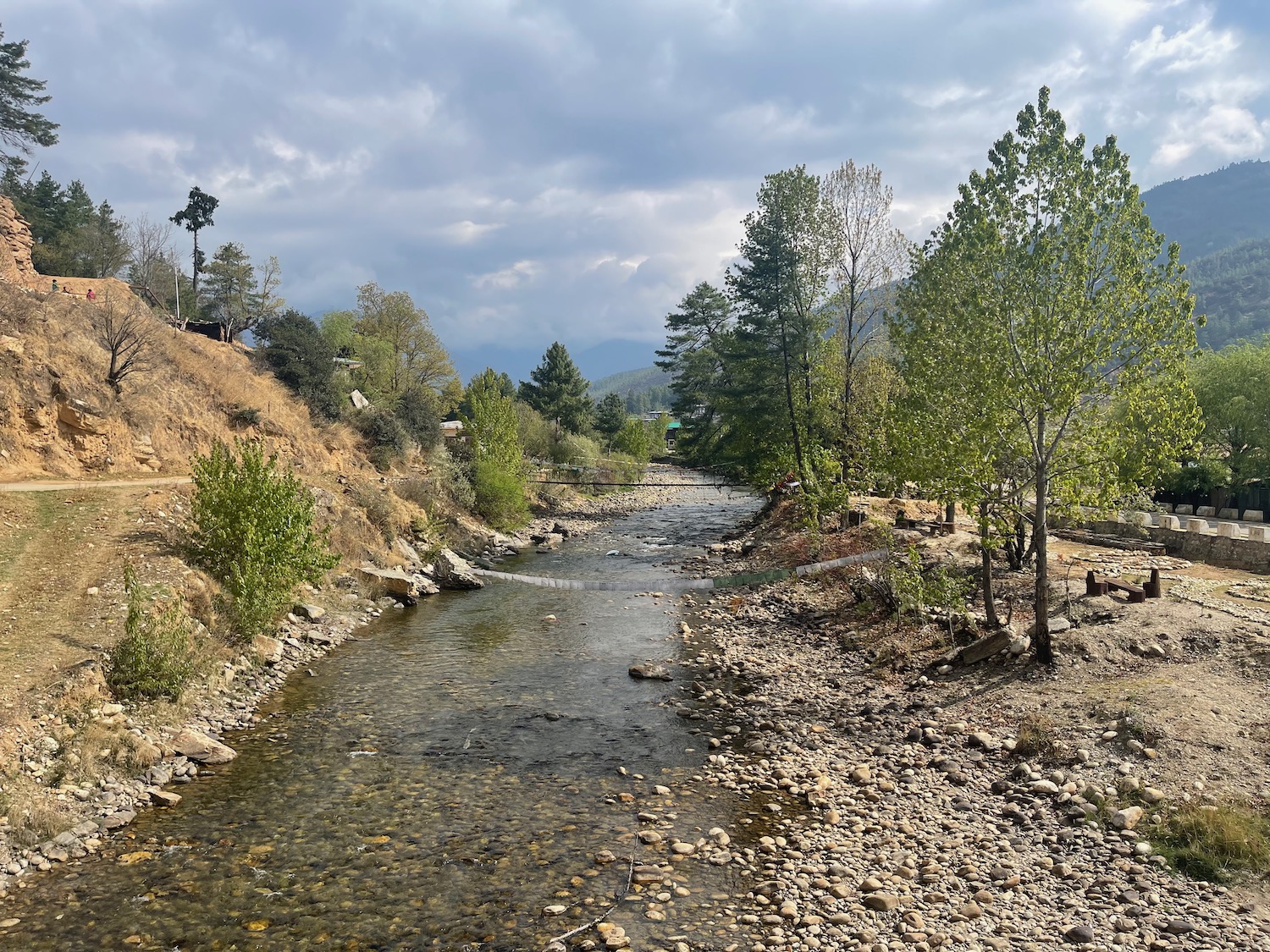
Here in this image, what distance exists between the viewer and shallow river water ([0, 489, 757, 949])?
8.13 metres

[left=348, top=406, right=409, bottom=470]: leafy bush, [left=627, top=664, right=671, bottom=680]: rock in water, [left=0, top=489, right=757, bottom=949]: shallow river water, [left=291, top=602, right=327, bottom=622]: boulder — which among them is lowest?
[left=0, top=489, right=757, bottom=949]: shallow river water

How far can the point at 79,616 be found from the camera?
571 inches

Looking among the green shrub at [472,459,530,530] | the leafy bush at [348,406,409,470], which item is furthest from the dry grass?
the leafy bush at [348,406,409,470]

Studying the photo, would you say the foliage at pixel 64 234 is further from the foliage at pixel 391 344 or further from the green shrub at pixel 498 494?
the green shrub at pixel 498 494

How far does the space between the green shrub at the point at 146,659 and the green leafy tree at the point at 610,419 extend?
240ft

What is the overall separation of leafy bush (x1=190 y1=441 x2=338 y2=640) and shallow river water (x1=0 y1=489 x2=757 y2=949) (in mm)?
2183

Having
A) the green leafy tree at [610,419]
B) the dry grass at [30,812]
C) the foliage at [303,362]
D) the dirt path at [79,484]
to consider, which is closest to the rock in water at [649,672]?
the dry grass at [30,812]

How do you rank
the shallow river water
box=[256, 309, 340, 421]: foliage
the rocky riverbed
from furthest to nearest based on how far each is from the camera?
box=[256, 309, 340, 421]: foliage, the shallow river water, the rocky riverbed

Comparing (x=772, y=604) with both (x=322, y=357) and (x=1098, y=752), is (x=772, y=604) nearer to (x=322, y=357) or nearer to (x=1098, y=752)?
(x=1098, y=752)

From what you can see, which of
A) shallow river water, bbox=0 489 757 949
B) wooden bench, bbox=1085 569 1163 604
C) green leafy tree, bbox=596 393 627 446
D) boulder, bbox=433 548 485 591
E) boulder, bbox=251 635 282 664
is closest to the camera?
shallow river water, bbox=0 489 757 949

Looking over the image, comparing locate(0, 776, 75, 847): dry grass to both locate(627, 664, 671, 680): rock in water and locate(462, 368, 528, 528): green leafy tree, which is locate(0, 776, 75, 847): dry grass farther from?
locate(462, 368, 528, 528): green leafy tree

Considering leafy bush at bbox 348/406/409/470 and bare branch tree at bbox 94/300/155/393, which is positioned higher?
bare branch tree at bbox 94/300/155/393

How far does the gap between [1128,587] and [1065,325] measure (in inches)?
262

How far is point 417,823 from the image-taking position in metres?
10.4
